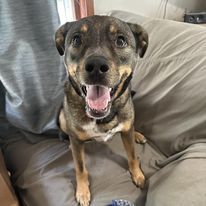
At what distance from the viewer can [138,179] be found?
111cm

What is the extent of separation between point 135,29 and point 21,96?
0.59 metres

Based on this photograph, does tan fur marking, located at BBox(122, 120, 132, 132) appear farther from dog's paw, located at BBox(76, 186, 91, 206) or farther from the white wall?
the white wall

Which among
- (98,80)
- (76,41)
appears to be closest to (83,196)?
(98,80)

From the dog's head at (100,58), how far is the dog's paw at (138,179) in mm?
339

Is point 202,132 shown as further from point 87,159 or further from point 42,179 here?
point 42,179

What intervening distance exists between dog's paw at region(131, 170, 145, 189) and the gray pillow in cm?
17

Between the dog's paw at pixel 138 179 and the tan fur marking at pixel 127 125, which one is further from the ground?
the tan fur marking at pixel 127 125

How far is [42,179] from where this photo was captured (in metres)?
1.14

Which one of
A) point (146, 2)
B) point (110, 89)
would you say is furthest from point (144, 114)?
point (146, 2)

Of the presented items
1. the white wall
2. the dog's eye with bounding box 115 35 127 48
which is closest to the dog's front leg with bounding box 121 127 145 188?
the dog's eye with bounding box 115 35 127 48

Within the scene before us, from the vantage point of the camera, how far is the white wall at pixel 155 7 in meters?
1.92

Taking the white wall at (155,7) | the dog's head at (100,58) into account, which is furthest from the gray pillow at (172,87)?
the white wall at (155,7)

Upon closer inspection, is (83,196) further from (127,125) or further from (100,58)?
(100,58)

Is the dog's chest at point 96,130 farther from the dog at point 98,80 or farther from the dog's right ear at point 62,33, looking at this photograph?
the dog's right ear at point 62,33
